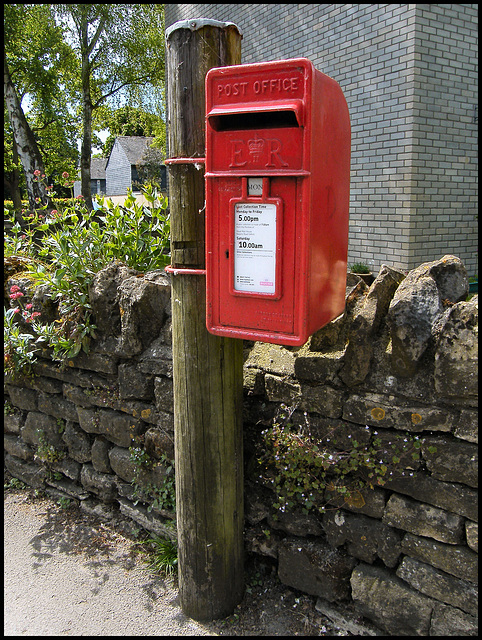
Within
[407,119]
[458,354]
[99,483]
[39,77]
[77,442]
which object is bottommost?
[99,483]

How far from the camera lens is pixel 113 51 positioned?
17.2m

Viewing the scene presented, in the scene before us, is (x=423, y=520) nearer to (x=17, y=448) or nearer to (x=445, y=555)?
(x=445, y=555)

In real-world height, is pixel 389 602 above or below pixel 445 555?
below

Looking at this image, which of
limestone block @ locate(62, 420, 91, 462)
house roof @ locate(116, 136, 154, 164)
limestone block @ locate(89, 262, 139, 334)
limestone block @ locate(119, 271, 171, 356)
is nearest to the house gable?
house roof @ locate(116, 136, 154, 164)

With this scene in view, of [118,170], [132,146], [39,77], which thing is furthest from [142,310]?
[118,170]

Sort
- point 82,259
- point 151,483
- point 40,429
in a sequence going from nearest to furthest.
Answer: point 151,483 < point 82,259 < point 40,429

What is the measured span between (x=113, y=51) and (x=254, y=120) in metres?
17.7

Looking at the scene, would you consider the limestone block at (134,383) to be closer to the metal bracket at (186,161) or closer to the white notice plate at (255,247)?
the white notice plate at (255,247)

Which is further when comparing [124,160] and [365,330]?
[124,160]

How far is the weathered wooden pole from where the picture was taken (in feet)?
7.53

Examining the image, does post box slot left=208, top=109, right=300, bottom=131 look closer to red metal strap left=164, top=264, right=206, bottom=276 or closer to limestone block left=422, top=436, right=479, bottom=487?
red metal strap left=164, top=264, right=206, bottom=276

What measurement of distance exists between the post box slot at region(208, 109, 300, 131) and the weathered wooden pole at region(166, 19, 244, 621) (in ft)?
0.76

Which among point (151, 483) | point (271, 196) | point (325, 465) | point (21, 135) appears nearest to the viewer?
point (271, 196)

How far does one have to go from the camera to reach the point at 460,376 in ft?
6.84
